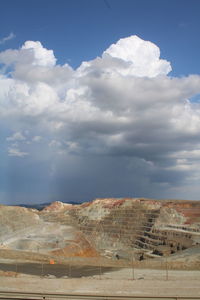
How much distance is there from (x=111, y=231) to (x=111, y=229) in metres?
0.96

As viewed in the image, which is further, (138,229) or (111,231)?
(111,231)

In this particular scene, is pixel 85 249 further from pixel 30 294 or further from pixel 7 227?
pixel 30 294

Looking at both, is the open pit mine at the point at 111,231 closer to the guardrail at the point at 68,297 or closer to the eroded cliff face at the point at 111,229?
the eroded cliff face at the point at 111,229

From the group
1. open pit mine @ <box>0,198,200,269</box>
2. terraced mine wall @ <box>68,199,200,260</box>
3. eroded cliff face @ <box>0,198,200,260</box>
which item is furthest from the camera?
terraced mine wall @ <box>68,199,200,260</box>

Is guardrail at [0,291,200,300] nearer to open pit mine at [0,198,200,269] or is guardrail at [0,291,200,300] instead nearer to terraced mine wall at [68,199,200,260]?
open pit mine at [0,198,200,269]

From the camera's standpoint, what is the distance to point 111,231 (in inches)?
3856

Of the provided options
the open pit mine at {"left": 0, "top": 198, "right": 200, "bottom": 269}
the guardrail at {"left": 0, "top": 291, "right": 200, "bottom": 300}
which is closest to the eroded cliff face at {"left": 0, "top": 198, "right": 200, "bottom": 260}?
the open pit mine at {"left": 0, "top": 198, "right": 200, "bottom": 269}

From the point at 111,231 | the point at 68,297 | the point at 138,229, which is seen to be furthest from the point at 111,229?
the point at 68,297

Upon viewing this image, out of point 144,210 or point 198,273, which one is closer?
point 198,273

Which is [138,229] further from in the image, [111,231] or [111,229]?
[111,229]

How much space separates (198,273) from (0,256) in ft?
87.5

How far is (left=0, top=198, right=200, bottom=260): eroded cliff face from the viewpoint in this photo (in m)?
64.8

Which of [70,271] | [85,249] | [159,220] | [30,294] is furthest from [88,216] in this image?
[30,294]

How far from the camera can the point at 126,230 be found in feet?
307
